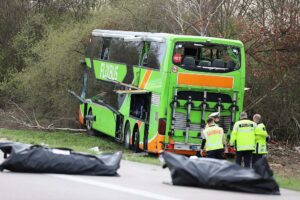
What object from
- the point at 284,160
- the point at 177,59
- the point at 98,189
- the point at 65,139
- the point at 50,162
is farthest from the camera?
the point at 65,139

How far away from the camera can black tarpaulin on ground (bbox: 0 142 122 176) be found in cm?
1392

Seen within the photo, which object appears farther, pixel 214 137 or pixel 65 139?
pixel 65 139

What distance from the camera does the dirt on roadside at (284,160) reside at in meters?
24.1

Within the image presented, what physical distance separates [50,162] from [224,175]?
3.13m

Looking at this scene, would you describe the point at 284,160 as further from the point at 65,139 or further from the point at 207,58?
the point at 65,139

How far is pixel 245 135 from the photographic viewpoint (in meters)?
19.4

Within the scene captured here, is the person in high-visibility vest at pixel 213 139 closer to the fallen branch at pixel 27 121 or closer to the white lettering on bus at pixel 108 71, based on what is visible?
the white lettering on bus at pixel 108 71

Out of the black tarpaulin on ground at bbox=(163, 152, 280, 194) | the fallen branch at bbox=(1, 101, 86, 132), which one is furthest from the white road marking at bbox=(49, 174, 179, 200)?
the fallen branch at bbox=(1, 101, 86, 132)

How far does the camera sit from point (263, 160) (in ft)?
43.0

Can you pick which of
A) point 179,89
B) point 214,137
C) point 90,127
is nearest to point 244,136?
point 214,137

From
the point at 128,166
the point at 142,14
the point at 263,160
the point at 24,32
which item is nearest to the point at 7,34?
the point at 24,32

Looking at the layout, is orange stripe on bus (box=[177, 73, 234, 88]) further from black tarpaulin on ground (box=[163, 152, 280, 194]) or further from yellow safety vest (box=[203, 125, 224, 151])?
black tarpaulin on ground (box=[163, 152, 280, 194])

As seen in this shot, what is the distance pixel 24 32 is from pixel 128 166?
25281 millimetres

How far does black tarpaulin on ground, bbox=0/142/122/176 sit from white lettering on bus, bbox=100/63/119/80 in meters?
15.4
